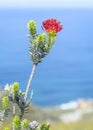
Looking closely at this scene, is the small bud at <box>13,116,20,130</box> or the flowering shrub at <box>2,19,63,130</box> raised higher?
the flowering shrub at <box>2,19,63,130</box>

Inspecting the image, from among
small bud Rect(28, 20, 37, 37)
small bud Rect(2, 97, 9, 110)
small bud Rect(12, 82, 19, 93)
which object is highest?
small bud Rect(28, 20, 37, 37)

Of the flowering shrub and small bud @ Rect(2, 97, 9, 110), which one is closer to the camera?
the flowering shrub

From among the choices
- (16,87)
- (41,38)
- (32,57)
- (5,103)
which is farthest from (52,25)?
(5,103)

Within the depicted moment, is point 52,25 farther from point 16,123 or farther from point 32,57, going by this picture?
point 16,123

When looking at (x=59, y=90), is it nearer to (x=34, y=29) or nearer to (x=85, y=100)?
(x=85, y=100)

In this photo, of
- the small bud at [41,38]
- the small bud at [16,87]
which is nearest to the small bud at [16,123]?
the small bud at [16,87]

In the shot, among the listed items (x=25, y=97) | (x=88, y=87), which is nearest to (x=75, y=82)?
(x=88, y=87)

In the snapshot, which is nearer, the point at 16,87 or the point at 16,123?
the point at 16,123

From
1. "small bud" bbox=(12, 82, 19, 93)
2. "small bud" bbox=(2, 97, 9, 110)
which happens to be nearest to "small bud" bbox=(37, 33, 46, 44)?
"small bud" bbox=(12, 82, 19, 93)

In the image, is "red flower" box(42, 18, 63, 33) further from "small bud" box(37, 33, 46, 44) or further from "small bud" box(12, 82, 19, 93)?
"small bud" box(12, 82, 19, 93)
